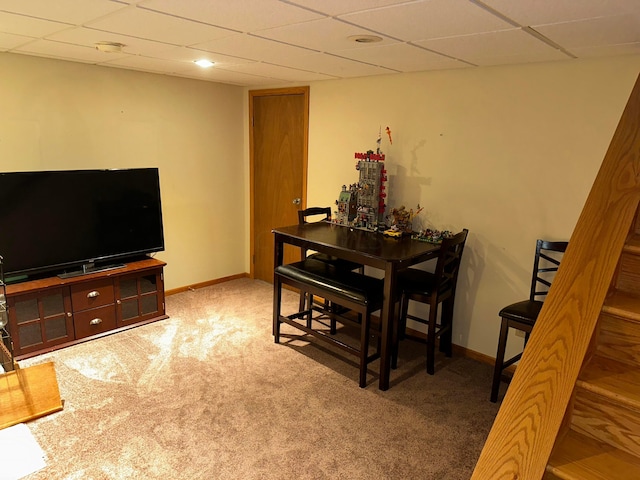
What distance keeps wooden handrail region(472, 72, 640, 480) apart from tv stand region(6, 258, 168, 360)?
10.3 feet

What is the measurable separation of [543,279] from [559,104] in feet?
3.76

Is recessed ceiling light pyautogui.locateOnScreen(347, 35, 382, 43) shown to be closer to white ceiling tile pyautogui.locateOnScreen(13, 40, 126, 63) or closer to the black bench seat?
the black bench seat

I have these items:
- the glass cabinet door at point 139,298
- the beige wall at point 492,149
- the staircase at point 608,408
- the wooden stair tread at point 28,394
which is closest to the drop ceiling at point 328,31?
the beige wall at point 492,149

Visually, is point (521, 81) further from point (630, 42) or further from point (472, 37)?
point (472, 37)

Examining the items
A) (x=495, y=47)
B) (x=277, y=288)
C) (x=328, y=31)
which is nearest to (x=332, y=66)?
(x=328, y=31)

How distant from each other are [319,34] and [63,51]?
198cm

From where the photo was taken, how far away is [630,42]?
87.2 inches

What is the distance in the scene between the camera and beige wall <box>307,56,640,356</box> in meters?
2.73

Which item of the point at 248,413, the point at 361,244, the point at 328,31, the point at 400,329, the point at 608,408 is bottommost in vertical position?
the point at 248,413

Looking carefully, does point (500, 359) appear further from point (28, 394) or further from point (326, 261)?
point (28, 394)

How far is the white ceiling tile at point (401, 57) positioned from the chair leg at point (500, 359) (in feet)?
5.59

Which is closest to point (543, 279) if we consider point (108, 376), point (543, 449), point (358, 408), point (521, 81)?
point (521, 81)

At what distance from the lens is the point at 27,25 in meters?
2.27

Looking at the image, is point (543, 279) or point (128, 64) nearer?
point (543, 279)
